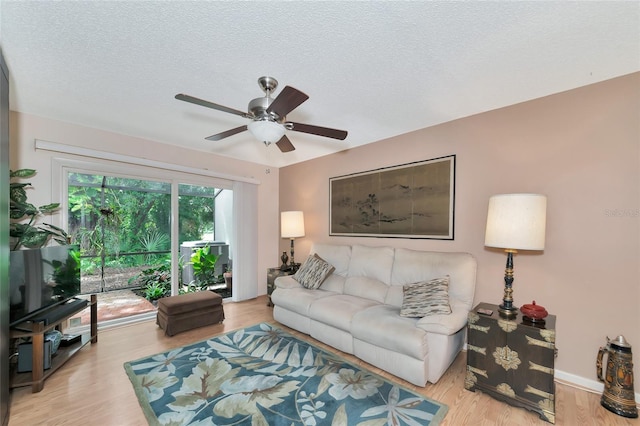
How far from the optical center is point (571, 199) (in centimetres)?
220

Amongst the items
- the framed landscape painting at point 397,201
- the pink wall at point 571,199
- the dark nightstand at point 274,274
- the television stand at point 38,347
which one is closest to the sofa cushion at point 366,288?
the framed landscape painting at point 397,201

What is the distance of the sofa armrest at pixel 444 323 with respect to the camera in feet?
6.99

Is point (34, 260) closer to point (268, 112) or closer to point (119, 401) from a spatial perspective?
point (119, 401)

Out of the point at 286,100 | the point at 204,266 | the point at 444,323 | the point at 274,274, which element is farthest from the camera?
the point at 204,266

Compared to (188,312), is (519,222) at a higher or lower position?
higher

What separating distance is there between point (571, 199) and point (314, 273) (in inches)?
110

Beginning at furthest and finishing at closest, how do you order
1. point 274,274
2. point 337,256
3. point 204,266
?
point 204,266
point 274,274
point 337,256

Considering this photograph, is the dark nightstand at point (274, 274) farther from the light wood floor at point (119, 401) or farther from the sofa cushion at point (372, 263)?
the light wood floor at point (119, 401)

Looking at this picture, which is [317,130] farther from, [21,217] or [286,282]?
[21,217]

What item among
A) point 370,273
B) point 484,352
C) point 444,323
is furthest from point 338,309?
point 484,352

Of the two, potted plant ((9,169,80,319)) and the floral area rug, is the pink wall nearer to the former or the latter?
the floral area rug

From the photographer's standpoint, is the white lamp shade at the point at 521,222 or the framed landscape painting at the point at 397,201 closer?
the white lamp shade at the point at 521,222

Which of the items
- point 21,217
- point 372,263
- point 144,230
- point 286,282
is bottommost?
point 286,282

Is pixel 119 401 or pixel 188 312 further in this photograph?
pixel 188 312
